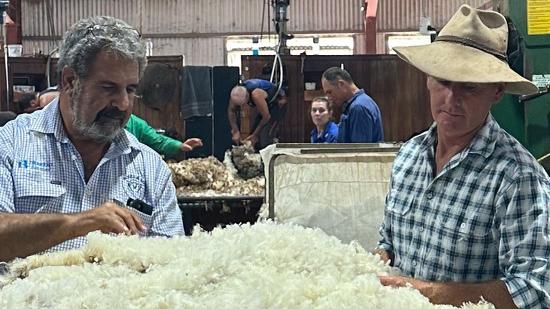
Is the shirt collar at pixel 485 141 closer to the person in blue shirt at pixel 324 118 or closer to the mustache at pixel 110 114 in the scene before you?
the mustache at pixel 110 114

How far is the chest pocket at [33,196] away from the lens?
144 centimetres

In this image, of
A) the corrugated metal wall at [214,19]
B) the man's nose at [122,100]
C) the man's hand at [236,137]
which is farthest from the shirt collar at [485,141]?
the corrugated metal wall at [214,19]

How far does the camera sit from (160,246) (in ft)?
3.25

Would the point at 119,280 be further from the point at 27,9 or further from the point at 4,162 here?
the point at 27,9

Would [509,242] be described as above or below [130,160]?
below

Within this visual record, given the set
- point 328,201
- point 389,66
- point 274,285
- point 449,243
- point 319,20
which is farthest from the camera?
point 319,20

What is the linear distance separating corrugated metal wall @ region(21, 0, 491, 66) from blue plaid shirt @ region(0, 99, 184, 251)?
31.8 feet

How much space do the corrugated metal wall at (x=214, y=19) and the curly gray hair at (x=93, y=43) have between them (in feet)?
31.8

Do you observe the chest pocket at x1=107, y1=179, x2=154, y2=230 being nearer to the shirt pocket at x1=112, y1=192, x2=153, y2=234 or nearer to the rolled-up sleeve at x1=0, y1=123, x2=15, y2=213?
the shirt pocket at x1=112, y1=192, x2=153, y2=234

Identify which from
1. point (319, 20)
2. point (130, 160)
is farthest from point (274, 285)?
point (319, 20)

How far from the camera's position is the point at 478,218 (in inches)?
47.2

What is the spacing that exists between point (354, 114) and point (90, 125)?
3.01m

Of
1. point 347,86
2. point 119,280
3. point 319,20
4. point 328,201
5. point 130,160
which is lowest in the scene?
point 328,201

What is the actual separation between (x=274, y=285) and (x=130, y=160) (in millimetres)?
933
